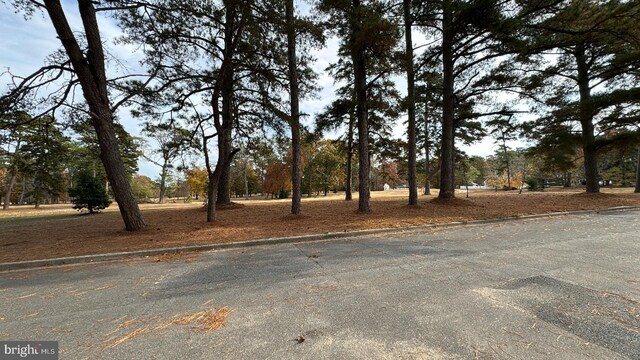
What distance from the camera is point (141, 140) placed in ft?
114

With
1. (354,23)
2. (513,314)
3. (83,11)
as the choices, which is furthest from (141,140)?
(513,314)

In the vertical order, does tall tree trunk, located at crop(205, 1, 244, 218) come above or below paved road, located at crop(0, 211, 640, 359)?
above

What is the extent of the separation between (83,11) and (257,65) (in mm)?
5264

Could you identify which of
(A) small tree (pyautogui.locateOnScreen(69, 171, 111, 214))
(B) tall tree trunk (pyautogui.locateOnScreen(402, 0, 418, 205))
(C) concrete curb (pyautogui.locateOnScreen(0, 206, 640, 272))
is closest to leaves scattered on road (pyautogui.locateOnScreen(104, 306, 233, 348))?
(C) concrete curb (pyautogui.locateOnScreen(0, 206, 640, 272))

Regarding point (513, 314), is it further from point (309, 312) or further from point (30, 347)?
point (30, 347)

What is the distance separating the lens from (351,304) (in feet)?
9.28

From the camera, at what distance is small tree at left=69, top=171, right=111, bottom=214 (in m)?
15.7

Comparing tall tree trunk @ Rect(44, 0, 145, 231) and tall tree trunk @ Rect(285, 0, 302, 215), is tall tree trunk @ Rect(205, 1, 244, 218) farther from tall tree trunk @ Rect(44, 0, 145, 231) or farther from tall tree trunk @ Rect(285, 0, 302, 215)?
tall tree trunk @ Rect(44, 0, 145, 231)

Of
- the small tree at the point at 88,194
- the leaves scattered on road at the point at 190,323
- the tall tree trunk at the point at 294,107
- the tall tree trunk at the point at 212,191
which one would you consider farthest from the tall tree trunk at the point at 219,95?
the small tree at the point at 88,194
